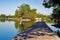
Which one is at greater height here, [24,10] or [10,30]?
[24,10]

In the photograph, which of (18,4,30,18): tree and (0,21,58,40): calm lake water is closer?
(0,21,58,40): calm lake water

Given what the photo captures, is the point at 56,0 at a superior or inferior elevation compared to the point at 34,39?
superior

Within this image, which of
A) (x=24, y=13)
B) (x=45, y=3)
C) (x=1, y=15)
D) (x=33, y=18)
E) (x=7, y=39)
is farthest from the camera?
(x=1, y=15)

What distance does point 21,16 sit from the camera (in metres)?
66.4

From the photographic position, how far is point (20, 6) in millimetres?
68625

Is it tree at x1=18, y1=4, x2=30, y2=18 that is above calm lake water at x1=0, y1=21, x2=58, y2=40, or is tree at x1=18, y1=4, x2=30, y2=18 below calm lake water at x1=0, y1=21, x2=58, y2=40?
above

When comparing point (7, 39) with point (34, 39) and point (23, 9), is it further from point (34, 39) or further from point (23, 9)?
point (23, 9)

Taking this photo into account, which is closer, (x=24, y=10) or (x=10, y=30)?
(x=10, y=30)

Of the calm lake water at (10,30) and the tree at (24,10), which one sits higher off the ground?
the tree at (24,10)

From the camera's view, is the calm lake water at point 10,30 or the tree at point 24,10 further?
the tree at point 24,10

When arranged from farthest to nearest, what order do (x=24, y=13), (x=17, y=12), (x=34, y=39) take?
(x=17, y=12)
(x=24, y=13)
(x=34, y=39)

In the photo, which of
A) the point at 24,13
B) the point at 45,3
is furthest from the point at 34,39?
the point at 24,13

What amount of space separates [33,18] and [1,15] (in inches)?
1556

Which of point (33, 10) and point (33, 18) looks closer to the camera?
point (33, 18)
